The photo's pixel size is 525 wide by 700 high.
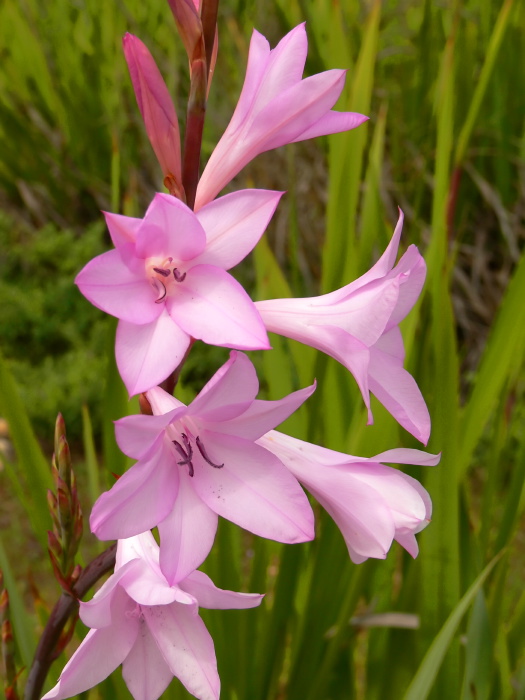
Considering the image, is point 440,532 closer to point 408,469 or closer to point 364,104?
point 408,469

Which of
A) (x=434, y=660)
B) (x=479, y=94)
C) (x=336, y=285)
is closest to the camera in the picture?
(x=434, y=660)

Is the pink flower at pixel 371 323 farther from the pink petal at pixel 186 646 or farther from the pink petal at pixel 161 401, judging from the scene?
the pink petal at pixel 186 646

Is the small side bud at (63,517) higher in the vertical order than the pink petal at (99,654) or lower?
higher

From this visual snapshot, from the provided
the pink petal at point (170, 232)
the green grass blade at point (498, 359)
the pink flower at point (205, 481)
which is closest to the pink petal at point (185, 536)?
the pink flower at point (205, 481)

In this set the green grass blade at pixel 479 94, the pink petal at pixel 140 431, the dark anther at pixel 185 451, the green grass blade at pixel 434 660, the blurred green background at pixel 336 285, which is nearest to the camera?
the pink petal at pixel 140 431

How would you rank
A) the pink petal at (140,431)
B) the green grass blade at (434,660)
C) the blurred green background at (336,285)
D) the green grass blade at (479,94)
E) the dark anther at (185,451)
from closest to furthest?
1. the pink petal at (140,431)
2. the dark anther at (185,451)
3. the green grass blade at (434,660)
4. the blurred green background at (336,285)
5. the green grass blade at (479,94)

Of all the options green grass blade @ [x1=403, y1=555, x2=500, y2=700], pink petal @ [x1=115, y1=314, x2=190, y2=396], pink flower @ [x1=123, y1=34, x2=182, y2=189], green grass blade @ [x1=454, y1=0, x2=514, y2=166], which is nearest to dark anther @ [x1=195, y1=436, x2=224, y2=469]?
pink petal @ [x1=115, y1=314, x2=190, y2=396]

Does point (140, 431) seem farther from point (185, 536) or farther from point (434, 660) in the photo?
point (434, 660)

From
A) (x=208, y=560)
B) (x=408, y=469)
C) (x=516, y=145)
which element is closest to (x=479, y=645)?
(x=408, y=469)

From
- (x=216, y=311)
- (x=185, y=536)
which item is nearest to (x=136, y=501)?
(x=185, y=536)
